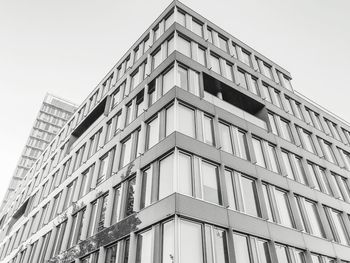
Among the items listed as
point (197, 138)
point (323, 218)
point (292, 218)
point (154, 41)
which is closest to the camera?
point (197, 138)

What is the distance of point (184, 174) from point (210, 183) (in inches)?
68.9

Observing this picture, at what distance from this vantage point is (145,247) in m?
14.3

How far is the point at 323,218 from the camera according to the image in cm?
2131

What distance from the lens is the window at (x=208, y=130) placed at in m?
17.8

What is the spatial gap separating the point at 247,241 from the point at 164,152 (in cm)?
625

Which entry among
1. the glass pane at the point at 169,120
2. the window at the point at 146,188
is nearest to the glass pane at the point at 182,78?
the glass pane at the point at 169,120

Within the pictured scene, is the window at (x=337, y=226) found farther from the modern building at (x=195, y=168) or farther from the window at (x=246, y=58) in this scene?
the window at (x=246, y=58)

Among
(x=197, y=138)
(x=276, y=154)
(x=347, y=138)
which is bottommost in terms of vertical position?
(x=197, y=138)

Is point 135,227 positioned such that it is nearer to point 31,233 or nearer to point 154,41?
point 154,41

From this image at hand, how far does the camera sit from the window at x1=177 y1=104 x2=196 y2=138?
669 inches

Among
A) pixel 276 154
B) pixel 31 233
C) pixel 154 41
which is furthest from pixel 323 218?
pixel 31 233

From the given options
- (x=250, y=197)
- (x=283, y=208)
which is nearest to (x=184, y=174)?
(x=250, y=197)

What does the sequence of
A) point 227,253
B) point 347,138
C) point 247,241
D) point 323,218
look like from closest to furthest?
point 227,253 → point 247,241 → point 323,218 → point 347,138

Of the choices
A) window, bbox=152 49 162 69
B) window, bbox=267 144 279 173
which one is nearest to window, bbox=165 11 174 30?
window, bbox=152 49 162 69
